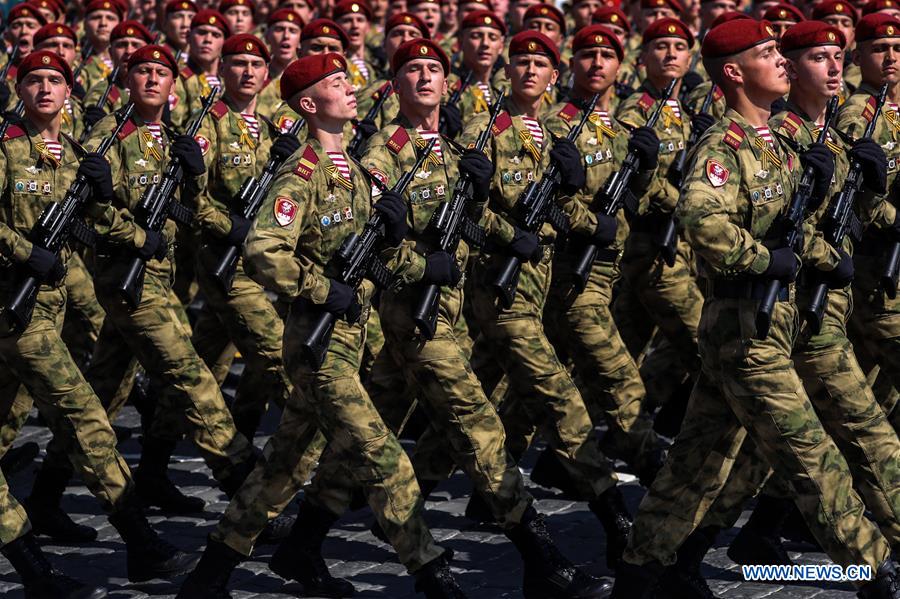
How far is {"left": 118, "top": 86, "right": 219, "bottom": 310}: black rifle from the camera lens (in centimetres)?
784

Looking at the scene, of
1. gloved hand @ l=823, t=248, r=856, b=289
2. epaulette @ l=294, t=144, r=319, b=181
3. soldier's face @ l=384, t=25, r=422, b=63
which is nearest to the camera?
epaulette @ l=294, t=144, r=319, b=181

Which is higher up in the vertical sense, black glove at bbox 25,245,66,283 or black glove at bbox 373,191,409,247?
black glove at bbox 373,191,409,247

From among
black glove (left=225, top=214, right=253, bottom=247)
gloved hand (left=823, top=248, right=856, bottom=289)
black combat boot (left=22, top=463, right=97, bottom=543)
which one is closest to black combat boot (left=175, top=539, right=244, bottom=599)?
black combat boot (left=22, top=463, right=97, bottom=543)

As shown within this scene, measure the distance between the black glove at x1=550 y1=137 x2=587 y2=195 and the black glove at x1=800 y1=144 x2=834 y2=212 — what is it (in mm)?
1552

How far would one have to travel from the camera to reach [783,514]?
735 cm

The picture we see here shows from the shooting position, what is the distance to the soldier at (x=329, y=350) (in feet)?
20.7

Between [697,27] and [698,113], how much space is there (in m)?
5.11

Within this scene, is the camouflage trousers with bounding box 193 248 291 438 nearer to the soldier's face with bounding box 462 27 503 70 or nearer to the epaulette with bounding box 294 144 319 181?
the epaulette with bounding box 294 144 319 181

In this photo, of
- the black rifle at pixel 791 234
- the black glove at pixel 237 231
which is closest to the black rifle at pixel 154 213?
the black glove at pixel 237 231

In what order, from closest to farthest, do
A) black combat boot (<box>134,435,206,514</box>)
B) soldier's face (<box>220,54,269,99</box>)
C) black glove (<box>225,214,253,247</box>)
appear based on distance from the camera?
black combat boot (<box>134,435,206,514</box>) < black glove (<box>225,214,253,247</box>) < soldier's face (<box>220,54,269,99</box>)

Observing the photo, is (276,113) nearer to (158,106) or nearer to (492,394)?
(158,106)

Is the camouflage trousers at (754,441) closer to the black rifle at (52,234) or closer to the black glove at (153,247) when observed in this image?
the black rifle at (52,234)

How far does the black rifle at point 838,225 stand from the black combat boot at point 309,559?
7.16 ft

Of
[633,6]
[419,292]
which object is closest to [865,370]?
[419,292]
